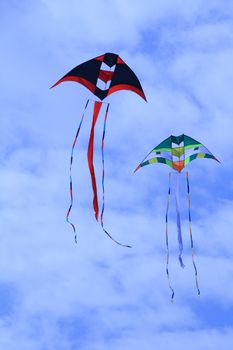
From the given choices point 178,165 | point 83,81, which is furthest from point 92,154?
point 178,165

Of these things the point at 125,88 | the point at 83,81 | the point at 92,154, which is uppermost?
the point at 83,81

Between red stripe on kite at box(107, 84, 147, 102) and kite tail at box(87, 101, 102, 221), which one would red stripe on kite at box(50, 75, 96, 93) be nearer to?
red stripe on kite at box(107, 84, 147, 102)

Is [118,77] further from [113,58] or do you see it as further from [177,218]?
[177,218]

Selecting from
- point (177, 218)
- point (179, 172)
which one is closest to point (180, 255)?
point (177, 218)

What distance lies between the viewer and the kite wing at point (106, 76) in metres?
34.7

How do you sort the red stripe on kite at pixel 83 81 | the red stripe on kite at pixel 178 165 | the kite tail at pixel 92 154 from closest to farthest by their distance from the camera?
the kite tail at pixel 92 154 < the red stripe on kite at pixel 83 81 < the red stripe on kite at pixel 178 165

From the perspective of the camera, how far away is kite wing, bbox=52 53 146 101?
1367 inches

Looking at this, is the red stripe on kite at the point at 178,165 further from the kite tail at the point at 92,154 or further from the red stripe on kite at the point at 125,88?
the kite tail at the point at 92,154

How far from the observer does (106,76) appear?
34.9 meters

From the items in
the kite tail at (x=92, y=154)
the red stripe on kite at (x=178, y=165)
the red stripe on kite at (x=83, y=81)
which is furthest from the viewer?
the red stripe on kite at (x=178, y=165)

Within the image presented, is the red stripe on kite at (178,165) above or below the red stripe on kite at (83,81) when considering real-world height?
below

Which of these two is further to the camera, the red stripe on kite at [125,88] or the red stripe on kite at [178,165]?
the red stripe on kite at [178,165]

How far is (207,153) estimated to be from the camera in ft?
131

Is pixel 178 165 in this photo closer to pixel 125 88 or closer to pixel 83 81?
pixel 125 88
